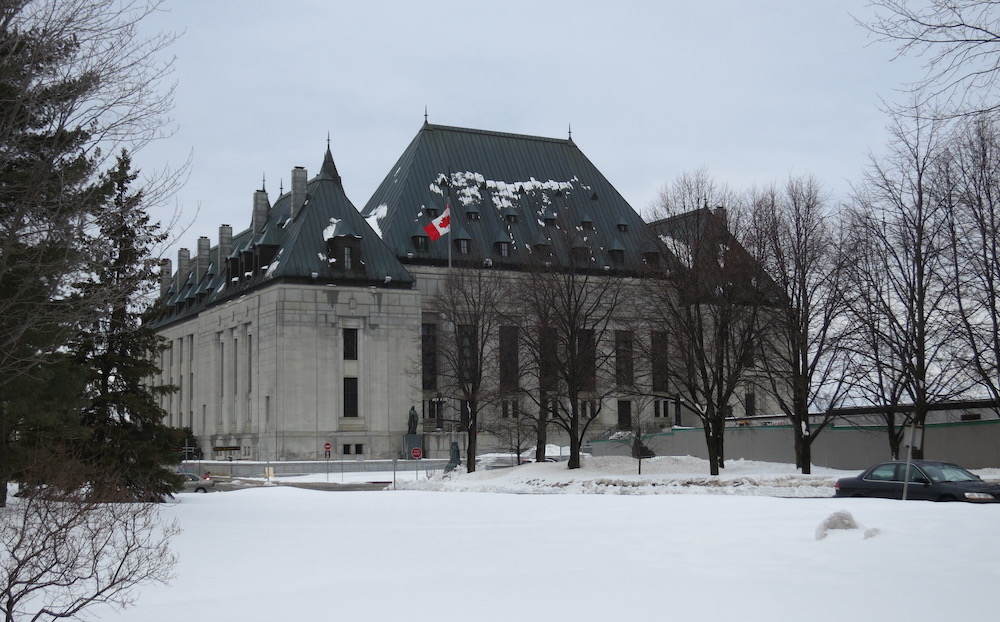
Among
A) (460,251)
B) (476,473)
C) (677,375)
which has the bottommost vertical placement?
(476,473)

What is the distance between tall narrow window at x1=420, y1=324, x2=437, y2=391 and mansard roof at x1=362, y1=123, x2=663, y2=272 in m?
5.42

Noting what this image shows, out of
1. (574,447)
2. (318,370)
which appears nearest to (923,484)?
(574,447)

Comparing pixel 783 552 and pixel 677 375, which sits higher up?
pixel 677 375

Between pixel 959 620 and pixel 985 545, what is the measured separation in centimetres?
434

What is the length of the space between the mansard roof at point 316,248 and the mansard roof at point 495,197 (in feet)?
7.87

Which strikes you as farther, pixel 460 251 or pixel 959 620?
pixel 460 251

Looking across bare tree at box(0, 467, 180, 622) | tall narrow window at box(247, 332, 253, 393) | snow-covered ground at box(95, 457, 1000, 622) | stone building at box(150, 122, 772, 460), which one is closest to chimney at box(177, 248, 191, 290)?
stone building at box(150, 122, 772, 460)

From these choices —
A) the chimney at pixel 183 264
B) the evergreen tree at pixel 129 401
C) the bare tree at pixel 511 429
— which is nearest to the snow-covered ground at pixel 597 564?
the evergreen tree at pixel 129 401

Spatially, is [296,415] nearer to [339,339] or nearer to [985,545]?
[339,339]

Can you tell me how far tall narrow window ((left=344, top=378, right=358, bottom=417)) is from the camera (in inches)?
3132

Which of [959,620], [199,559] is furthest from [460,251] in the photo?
[959,620]

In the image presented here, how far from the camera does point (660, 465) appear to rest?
157 ft

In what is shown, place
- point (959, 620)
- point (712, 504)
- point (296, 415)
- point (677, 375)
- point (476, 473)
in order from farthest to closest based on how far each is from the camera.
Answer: point (296, 415) < point (476, 473) < point (677, 375) < point (712, 504) < point (959, 620)

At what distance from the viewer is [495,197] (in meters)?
87.1
